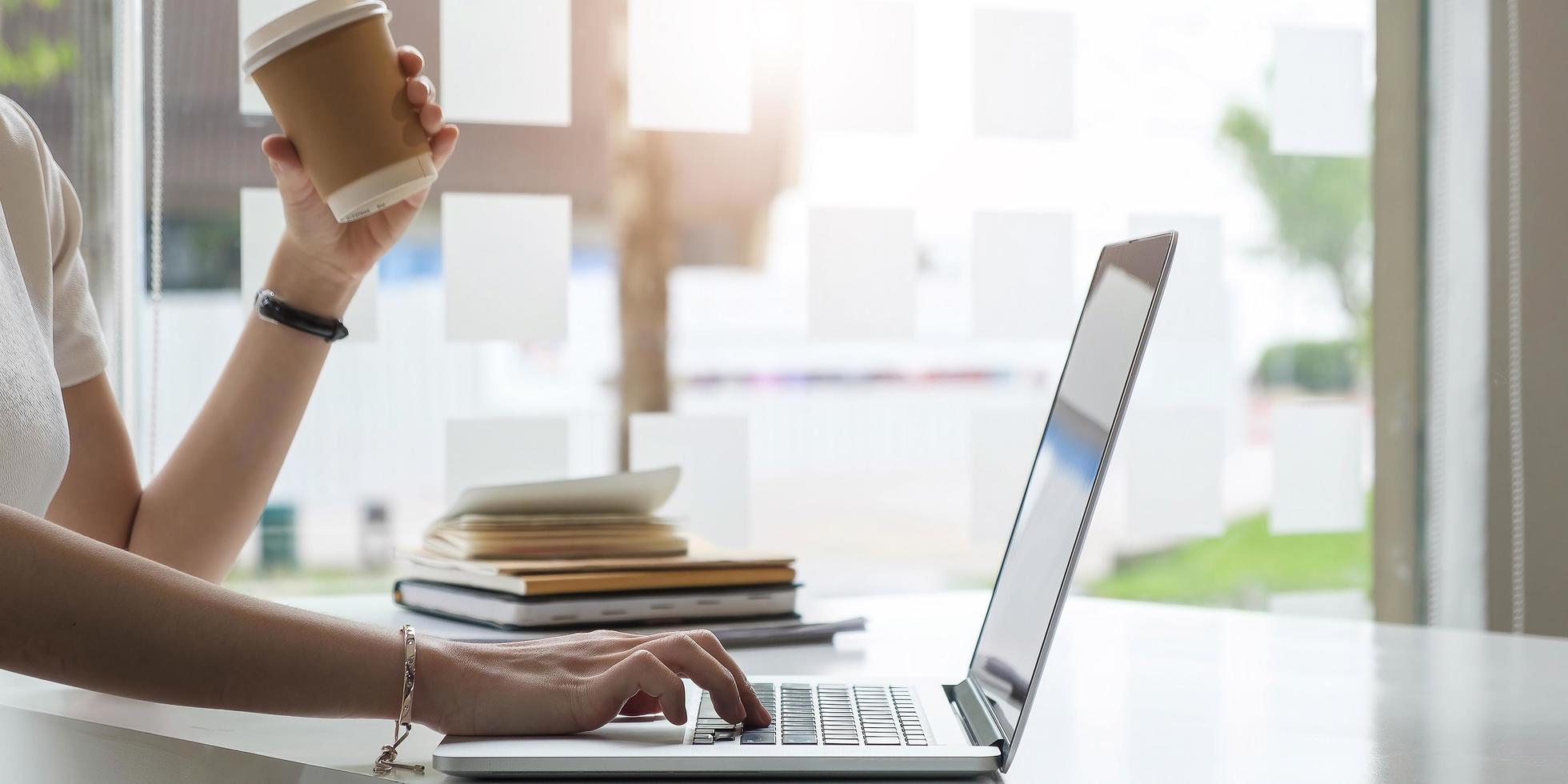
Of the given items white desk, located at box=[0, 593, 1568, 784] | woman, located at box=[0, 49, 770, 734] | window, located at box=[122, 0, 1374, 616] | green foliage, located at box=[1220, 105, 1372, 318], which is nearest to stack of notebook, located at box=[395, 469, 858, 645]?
white desk, located at box=[0, 593, 1568, 784]

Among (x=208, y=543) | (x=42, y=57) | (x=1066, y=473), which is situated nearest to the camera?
(x=1066, y=473)

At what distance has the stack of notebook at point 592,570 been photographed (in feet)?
3.09

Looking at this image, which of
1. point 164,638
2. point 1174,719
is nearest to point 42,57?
point 164,638

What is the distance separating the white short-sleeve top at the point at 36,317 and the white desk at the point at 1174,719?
14 centimetres

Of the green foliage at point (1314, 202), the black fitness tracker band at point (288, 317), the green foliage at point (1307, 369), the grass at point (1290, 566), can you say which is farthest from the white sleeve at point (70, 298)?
the green foliage at point (1307, 369)

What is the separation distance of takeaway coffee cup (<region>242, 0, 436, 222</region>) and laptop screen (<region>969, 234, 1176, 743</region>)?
1.59 ft

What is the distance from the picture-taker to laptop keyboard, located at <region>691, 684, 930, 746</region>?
0.59 meters

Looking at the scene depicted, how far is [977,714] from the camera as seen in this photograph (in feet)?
2.15

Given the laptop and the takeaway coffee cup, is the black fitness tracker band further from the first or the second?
the laptop

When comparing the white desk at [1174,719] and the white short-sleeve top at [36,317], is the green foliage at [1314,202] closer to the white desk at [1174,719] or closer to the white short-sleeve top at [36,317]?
the white desk at [1174,719]

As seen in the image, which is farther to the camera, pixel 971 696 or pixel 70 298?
pixel 70 298

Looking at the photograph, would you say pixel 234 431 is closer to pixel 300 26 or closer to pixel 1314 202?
pixel 300 26

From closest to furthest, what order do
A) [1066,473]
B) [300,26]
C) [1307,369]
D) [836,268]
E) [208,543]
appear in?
[1066,473]
[300,26]
[208,543]
[836,268]
[1307,369]

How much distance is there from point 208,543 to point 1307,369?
7.09 ft
